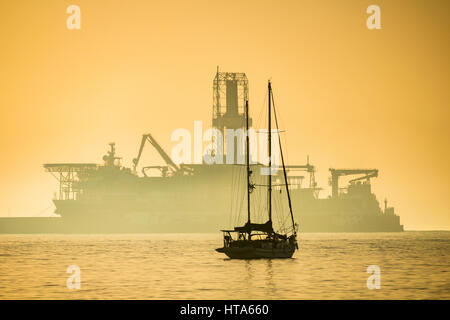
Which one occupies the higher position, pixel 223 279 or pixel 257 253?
pixel 257 253

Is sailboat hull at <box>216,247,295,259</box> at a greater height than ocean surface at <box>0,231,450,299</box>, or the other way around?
sailboat hull at <box>216,247,295,259</box>

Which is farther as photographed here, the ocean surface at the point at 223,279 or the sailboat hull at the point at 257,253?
the sailboat hull at the point at 257,253

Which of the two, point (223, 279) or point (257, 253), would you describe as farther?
point (257, 253)

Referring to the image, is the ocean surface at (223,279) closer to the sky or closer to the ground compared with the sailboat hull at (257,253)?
closer to the ground

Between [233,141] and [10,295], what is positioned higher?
[233,141]

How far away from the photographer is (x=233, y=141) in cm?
19838

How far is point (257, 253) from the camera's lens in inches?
2714

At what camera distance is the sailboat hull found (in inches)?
2714

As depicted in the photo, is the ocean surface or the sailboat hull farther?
the sailboat hull

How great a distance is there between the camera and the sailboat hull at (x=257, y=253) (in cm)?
6894
